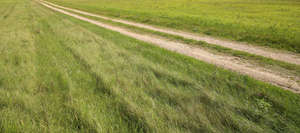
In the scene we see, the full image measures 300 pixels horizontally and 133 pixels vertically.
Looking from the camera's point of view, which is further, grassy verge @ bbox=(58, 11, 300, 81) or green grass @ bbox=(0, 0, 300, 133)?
grassy verge @ bbox=(58, 11, 300, 81)

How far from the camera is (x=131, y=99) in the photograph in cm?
272

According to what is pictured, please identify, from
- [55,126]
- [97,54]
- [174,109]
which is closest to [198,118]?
[174,109]

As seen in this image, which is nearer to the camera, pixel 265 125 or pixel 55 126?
pixel 55 126

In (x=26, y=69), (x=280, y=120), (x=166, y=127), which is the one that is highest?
(x=26, y=69)

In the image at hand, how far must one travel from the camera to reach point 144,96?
2.85 metres

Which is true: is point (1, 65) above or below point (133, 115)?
above

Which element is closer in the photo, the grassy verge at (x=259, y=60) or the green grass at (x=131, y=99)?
the green grass at (x=131, y=99)

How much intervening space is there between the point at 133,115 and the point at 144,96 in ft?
1.89

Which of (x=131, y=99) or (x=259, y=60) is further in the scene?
(x=259, y=60)

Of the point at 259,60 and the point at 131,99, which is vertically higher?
the point at 131,99

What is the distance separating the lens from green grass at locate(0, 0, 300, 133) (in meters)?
2.14

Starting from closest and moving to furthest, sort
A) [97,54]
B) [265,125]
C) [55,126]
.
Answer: [55,126], [265,125], [97,54]

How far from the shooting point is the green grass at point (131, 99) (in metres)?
2.14

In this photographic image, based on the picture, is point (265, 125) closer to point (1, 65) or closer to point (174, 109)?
point (174, 109)
